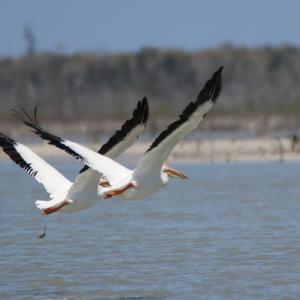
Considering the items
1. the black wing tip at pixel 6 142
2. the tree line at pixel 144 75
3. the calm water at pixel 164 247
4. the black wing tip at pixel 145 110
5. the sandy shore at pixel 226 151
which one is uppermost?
the tree line at pixel 144 75

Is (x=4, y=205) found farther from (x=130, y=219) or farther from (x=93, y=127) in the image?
(x=93, y=127)

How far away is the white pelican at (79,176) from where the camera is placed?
10875 mm

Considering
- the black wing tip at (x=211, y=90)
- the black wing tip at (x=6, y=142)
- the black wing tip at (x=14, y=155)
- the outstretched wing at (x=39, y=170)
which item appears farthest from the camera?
the black wing tip at (x=6, y=142)

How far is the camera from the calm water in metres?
10.4

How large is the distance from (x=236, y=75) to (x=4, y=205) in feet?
107

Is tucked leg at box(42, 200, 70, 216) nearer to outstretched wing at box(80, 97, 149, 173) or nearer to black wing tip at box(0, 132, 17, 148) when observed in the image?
outstretched wing at box(80, 97, 149, 173)

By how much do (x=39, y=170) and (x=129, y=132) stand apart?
109 cm

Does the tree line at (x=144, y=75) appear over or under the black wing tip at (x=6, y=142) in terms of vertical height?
over

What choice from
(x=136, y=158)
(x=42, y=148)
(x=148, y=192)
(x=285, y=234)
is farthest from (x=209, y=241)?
(x=42, y=148)

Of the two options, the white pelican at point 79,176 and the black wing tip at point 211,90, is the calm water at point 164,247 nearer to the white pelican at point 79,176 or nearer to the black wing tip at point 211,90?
the white pelican at point 79,176

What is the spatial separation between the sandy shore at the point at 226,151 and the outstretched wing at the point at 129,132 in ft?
32.7

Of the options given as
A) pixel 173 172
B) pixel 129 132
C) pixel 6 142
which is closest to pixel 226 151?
pixel 173 172

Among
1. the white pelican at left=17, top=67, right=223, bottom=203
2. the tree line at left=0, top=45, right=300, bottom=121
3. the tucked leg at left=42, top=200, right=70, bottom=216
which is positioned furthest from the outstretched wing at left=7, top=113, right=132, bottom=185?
the tree line at left=0, top=45, right=300, bottom=121

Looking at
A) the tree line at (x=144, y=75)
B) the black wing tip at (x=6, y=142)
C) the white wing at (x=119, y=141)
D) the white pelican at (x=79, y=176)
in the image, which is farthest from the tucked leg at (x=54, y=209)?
the tree line at (x=144, y=75)
